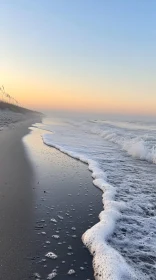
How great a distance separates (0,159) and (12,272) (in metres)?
7.26

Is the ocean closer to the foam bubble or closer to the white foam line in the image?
the white foam line

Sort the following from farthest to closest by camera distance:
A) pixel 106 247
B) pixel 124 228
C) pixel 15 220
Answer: pixel 124 228 < pixel 15 220 < pixel 106 247

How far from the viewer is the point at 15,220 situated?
5.25 meters

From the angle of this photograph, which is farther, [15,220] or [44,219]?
[44,219]

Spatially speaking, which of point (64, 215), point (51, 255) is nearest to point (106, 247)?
point (51, 255)

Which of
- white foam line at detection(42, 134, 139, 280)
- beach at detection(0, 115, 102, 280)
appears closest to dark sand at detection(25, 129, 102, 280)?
beach at detection(0, 115, 102, 280)

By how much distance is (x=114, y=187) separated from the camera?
818 centimetres

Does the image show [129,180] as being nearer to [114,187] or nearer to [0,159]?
[114,187]

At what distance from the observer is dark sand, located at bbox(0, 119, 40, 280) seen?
150 inches

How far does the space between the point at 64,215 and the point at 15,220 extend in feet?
3.28

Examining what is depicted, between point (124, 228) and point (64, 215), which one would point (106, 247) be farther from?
point (64, 215)

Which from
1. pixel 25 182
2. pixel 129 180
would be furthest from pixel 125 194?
pixel 25 182

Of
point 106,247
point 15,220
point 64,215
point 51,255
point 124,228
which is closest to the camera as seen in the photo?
point 51,255

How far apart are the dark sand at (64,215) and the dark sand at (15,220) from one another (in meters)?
0.15
